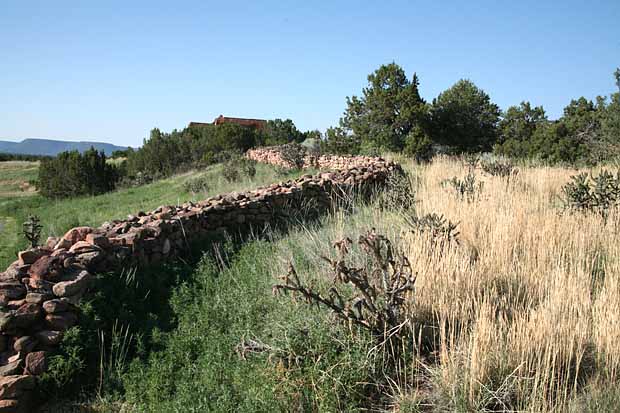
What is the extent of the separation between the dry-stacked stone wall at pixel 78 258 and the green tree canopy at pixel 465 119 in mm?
17267

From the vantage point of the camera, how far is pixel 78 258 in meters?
4.60

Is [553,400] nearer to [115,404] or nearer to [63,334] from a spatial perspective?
[115,404]

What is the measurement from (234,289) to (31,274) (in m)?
1.87

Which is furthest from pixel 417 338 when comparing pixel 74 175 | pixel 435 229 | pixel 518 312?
pixel 74 175

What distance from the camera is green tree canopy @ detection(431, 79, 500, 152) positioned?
78.4ft

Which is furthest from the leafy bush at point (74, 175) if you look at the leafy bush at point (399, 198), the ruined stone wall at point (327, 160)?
the leafy bush at point (399, 198)

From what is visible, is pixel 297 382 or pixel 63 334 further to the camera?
pixel 63 334

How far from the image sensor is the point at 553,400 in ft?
8.34

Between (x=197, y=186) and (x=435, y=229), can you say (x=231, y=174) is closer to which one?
(x=197, y=186)

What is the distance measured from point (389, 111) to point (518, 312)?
1898 cm

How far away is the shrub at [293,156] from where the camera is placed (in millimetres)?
15969

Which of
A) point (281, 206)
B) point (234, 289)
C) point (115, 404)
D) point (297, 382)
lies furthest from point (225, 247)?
point (297, 382)

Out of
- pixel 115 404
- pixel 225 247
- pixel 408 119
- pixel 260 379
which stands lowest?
pixel 115 404

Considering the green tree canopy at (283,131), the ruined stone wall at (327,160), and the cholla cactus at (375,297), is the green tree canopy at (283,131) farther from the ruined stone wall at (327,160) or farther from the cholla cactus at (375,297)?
the cholla cactus at (375,297)
